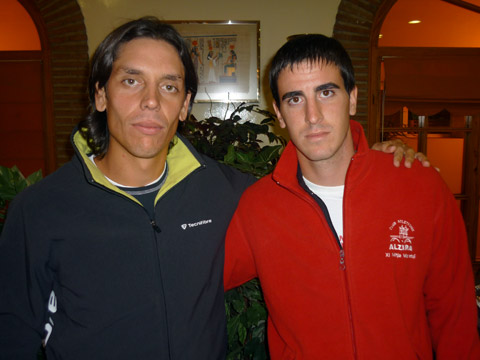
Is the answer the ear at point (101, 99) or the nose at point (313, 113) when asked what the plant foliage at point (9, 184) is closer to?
the ear at point (101, 99)

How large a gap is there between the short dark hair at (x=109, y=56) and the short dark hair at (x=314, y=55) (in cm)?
46

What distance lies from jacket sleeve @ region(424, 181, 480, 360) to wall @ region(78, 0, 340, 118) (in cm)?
301

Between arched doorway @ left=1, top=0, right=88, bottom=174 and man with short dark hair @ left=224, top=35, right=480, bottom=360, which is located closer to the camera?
man with short dark hair @ left=224, top=35, right=480, bottom=360

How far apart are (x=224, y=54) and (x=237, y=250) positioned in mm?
2964

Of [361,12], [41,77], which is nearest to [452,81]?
[361,12]

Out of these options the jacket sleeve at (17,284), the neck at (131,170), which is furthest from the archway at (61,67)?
the jacket sleeve at (17,284)

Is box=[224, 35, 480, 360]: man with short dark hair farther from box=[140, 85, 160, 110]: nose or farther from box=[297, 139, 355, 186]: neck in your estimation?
box=[140, 85, 160, 110]: nose

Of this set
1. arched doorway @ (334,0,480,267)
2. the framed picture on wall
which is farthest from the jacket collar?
arched doorway @ (334,0,480,267)

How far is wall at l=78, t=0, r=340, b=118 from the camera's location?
3.81m

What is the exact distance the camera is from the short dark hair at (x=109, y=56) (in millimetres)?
1435

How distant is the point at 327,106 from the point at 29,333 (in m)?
1.40

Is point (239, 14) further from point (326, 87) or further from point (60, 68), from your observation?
point (326, 87)

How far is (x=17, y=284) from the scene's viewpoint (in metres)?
1.15

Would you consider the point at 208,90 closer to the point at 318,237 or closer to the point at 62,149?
the point at 62,149
